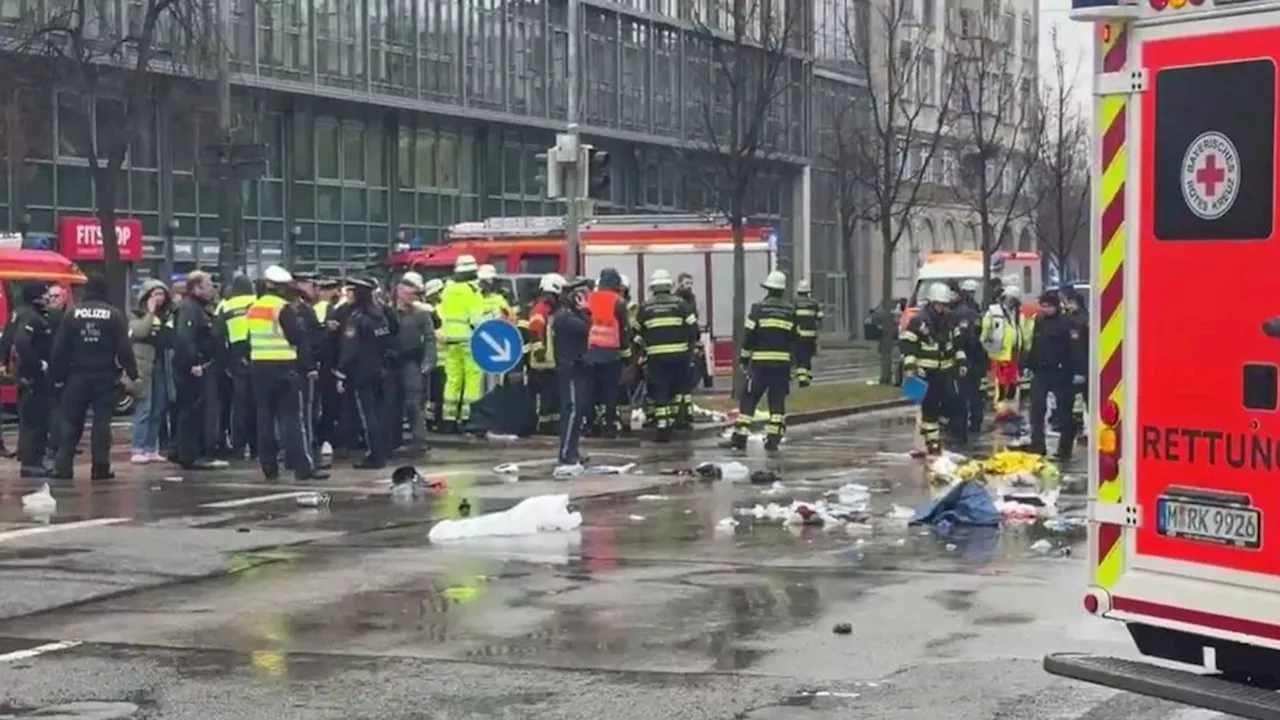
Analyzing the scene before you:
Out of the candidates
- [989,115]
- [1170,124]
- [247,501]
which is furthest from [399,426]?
[989,115]

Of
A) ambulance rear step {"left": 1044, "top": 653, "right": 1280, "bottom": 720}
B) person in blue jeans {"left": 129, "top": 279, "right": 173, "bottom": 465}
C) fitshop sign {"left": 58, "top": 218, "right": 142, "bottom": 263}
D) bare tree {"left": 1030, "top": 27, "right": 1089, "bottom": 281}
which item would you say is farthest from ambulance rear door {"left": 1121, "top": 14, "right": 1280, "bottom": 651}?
bare tree {"left": 1030, "top": 27, "right": 1089, "bottom": 281}

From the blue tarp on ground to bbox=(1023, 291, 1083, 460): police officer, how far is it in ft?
19.5

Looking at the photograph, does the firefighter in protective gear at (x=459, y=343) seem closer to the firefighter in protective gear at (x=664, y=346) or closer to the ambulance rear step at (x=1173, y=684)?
the firefighter in protective gear at (x=664, y=346)

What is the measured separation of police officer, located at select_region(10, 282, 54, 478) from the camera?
61.4ft

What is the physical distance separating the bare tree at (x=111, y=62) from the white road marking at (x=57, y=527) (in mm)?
13915

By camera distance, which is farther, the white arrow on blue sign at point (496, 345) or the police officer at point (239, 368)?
the white arrow on blue sign at point (496, 345)

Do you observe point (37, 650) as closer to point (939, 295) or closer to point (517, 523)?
point (517, 523)

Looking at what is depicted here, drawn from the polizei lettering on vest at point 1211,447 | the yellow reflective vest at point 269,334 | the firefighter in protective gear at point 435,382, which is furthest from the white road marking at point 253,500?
the polizei lettering on vest at point 1211,447

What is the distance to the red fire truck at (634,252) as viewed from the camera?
33.6 m

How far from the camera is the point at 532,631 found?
10008 millimetres

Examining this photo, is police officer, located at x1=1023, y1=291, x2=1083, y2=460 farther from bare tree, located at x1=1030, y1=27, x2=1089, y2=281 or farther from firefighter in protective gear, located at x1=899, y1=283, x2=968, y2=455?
bare tree, located at x1=1030, y1=27, x2=1089, y2=281

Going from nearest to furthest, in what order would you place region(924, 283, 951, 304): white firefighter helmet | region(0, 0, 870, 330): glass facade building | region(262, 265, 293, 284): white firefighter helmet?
region(262, 265, 293, 284): white firefighter helmet < region(924, 283, 951, 304): white firefighter helmet < region(0, 0, 870, 330): glass facade building

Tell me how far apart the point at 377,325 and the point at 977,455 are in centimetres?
652

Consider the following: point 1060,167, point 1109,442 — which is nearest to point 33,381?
point 1109,442
